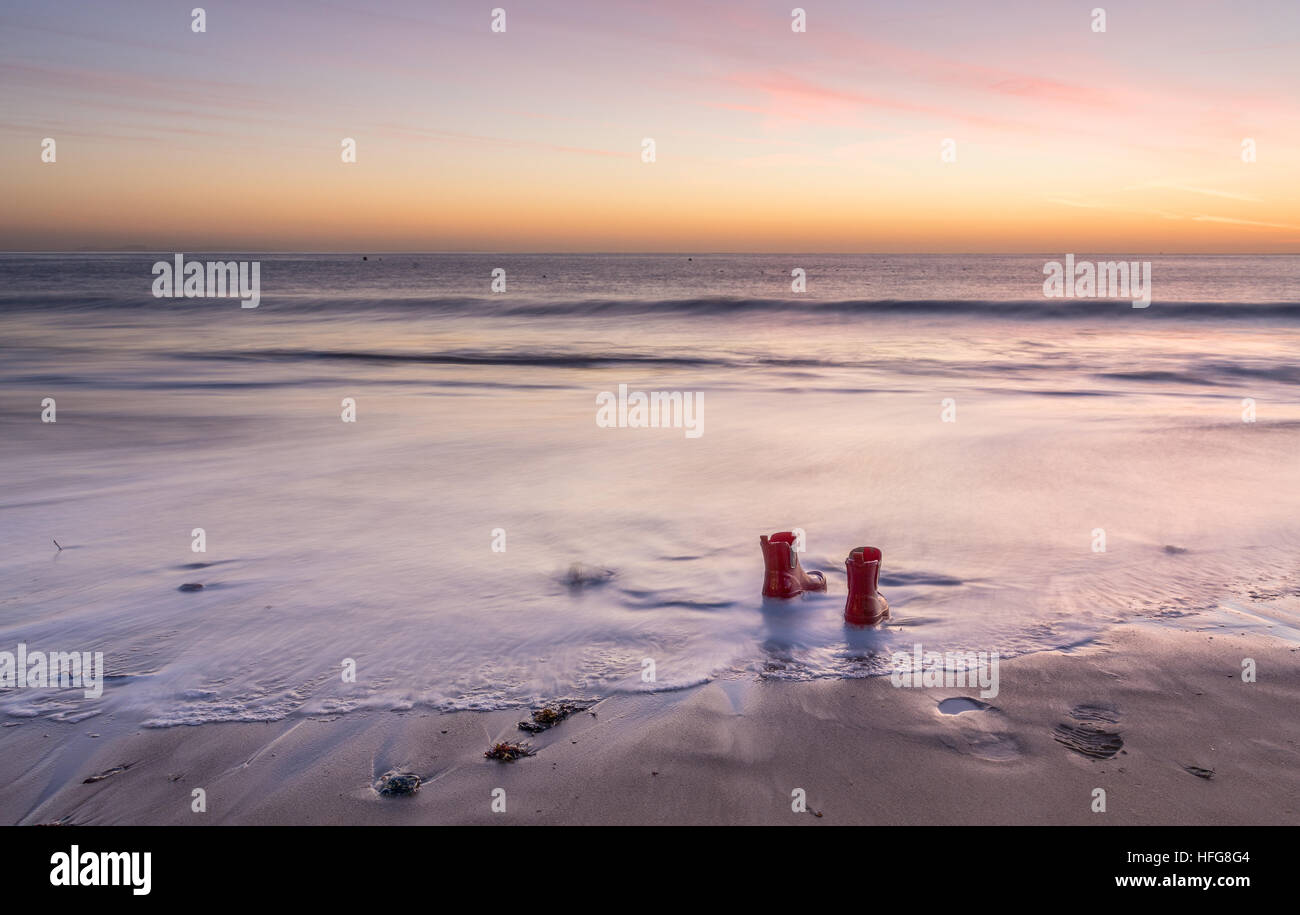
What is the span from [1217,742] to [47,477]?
933 cm

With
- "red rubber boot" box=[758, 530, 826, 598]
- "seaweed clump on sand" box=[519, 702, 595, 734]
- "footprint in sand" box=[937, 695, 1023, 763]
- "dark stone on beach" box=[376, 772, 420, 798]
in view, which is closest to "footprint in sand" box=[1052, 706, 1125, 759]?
"footprint in sand" box=[937, 695, 1023, 763]

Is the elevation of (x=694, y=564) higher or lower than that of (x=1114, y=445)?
lower

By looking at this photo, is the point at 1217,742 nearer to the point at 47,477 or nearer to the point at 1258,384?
the point at 47,477

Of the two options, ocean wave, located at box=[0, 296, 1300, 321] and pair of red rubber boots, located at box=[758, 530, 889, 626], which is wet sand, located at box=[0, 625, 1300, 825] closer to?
pair of red rubber boots, located at box=[758, 530, 889, 626]

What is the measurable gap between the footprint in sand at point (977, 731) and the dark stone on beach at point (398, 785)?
2036 millimetres

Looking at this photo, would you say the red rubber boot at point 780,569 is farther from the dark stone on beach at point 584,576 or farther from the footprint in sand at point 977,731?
the footprint in sand at point 977,731

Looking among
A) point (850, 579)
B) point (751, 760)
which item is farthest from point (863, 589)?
point (751, 760)

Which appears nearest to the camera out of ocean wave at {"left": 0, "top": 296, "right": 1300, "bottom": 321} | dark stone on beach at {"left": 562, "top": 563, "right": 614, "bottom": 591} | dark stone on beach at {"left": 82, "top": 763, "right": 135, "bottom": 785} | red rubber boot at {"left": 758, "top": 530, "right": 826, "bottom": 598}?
dark stone on beach at {"left": 82, "top": 763, "right": 135, "bottom": 785}

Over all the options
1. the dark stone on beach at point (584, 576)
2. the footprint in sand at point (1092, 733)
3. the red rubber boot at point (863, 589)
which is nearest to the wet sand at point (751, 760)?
the footprint in sand at point (1092, 733)

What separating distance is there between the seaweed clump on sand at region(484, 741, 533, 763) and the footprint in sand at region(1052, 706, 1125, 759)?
2102 mm

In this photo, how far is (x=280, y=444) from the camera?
32.0ft

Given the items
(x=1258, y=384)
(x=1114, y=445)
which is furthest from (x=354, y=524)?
(x=1258, y=384)

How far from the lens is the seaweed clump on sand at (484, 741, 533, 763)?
322 cm
